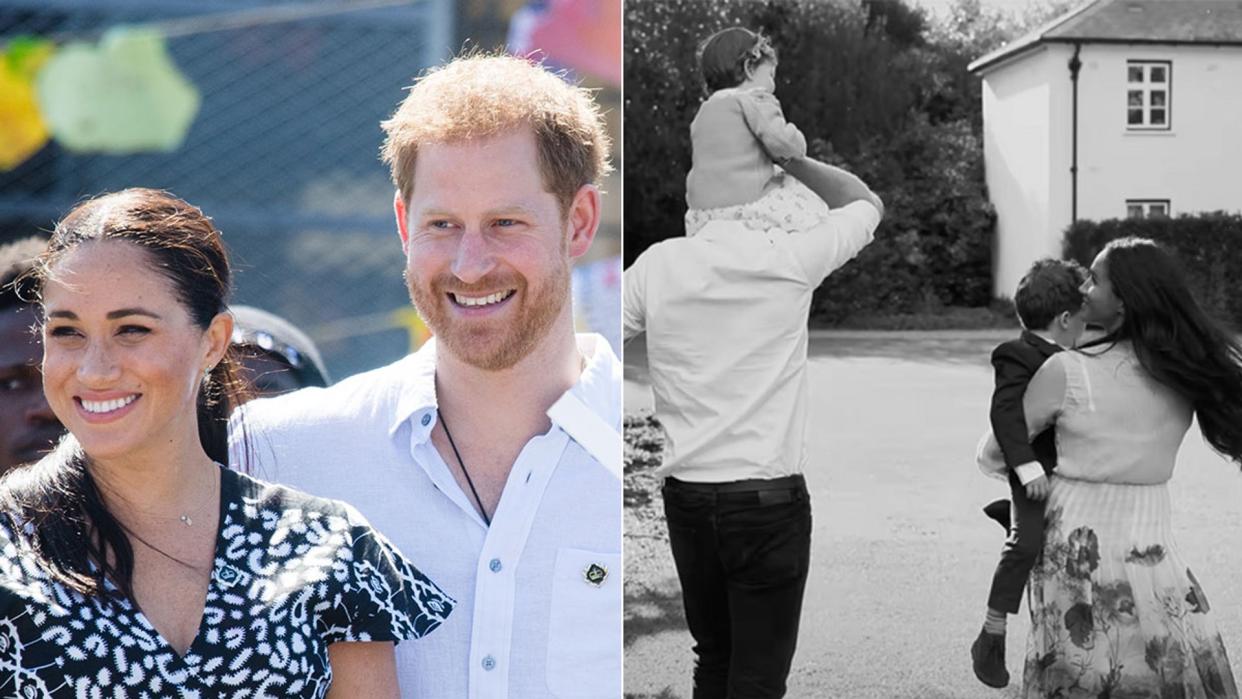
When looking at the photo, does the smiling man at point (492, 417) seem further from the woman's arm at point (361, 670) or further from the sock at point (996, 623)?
the sock at point (996, 623)

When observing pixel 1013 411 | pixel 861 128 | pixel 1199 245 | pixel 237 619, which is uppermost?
pixel 861 128

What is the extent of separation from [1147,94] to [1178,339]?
1.70 ft

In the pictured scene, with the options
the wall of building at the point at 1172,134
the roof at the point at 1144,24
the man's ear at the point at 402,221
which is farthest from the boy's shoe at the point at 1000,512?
the man's ear at the point at 402,221

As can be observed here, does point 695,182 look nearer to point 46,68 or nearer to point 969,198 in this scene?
point 969,198

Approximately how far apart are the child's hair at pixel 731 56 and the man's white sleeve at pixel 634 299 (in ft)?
1.28

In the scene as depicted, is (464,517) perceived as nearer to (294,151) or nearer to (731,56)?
(294,151)

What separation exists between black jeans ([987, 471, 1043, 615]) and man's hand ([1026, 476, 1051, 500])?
0.01m

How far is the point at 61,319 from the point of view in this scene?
2299 mm

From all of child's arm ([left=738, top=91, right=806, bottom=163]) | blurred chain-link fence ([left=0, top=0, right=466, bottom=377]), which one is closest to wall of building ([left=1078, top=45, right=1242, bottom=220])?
child's arm ([left=738, top=91, right=806, bottom=163])

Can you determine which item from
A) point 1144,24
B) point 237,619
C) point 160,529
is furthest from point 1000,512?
point 160,529

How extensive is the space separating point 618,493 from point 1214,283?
122 centimetres

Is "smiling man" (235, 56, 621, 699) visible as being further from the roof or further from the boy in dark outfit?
the roof

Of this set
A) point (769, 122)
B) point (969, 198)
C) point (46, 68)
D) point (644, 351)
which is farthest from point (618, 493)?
point (46, 68)

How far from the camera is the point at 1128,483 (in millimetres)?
2703
